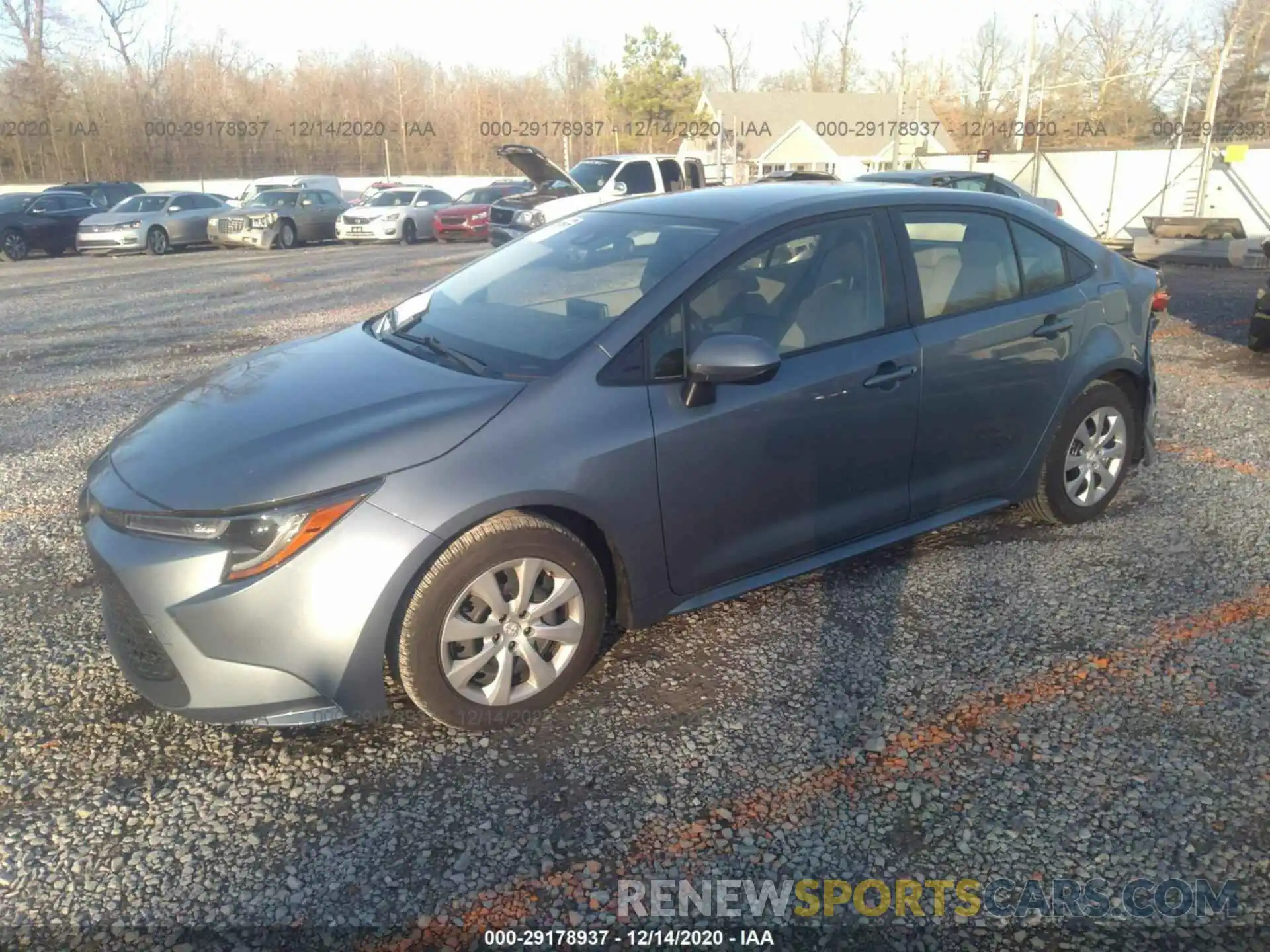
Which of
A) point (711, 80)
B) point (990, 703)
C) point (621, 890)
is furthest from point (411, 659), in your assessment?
point (711, 80)

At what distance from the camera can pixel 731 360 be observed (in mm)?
3160

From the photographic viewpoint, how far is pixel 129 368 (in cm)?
868

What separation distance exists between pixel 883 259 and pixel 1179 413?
4.16m

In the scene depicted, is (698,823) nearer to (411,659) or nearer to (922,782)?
(922,782)

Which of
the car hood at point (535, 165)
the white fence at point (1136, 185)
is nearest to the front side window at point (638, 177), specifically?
the car hood at point (535, 165)

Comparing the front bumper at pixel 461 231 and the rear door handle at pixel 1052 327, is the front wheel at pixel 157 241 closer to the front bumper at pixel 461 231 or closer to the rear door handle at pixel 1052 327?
the front bumper at pixel 461 231

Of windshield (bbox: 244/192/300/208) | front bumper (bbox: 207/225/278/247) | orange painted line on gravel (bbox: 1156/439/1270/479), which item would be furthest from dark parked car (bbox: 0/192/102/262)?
orange painted line on gravel (bbox: 1156/439/1270/479)

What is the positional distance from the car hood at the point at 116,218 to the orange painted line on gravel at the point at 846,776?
2309 centimetres

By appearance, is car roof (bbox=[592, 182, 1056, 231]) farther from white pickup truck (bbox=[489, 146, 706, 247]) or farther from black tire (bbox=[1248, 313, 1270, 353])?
white pickup truck (bbox=[489, 146, 706, 247])

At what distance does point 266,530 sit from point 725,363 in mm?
1533

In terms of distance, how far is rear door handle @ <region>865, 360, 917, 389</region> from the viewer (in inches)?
145

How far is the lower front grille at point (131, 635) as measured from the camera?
2.81 meters

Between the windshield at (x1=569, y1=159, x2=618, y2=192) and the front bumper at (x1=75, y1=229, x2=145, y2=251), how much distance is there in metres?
10.5

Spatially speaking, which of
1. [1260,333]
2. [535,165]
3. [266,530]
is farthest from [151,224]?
[266,530]
